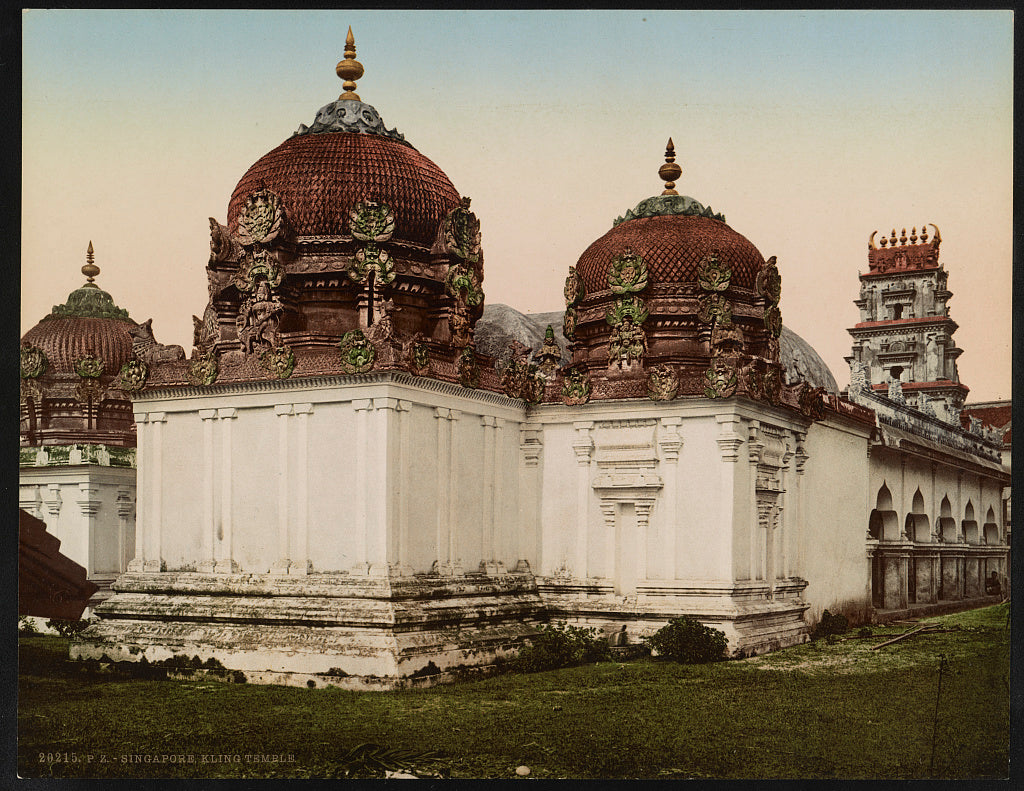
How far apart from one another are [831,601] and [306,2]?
→ 19265mm

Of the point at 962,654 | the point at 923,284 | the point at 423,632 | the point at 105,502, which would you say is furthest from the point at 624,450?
the point at 923,284

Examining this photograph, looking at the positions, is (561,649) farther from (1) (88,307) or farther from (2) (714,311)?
(1) (88,307)

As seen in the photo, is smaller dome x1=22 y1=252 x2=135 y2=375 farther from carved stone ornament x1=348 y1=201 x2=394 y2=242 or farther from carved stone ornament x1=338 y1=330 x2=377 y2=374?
carved stone ornament x1=338 y1=330 x2=377 y2=374

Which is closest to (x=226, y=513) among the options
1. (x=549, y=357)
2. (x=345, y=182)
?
(x=345, y=182)

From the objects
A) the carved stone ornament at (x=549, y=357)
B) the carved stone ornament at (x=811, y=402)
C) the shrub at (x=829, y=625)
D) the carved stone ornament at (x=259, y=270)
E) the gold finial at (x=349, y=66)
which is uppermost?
the gold finial at (x=349, y=66)

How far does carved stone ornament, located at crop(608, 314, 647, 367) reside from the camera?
26703mm

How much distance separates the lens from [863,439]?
33.0 meters

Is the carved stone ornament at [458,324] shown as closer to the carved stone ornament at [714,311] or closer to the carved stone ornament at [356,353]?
the carved stone ornament at [356,353]

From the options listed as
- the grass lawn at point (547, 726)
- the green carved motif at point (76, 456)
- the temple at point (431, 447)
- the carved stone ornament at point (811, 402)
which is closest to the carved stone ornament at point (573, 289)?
the temple at point (431, 447)

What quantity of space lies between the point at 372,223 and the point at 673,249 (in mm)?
7356

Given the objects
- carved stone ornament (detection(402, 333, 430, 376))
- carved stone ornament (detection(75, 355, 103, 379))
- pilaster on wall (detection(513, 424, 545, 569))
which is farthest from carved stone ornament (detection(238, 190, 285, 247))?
carved stone ornament (detection(75, 355, 103, 379))

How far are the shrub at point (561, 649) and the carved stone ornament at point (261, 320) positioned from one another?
7597 millimetres

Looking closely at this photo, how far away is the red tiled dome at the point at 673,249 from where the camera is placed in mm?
27719

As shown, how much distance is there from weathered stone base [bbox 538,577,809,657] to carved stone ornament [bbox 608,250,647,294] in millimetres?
6226
